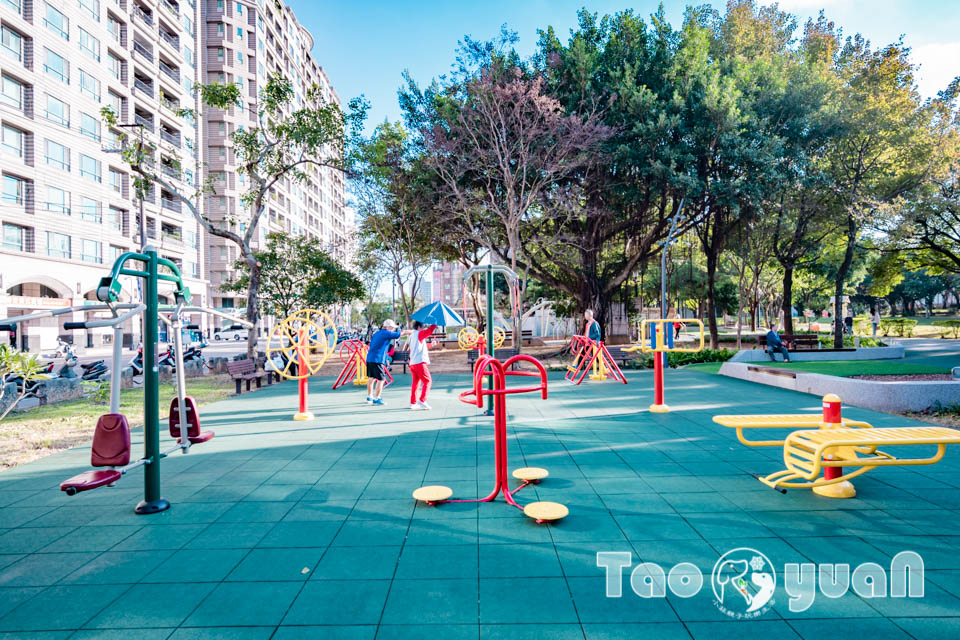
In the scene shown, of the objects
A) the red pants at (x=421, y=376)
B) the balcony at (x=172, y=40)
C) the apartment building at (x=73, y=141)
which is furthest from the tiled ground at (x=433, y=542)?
the balcony at (x=172, y=40)

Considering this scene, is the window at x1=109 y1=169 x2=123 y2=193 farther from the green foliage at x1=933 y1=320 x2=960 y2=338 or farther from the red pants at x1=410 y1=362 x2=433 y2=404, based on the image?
the green foliage at x1=933 y1=320 x2=960 y2=338

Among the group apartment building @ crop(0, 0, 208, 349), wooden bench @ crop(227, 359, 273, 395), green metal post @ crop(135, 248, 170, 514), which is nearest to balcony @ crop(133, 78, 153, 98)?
apartment building @ crop(0, 0, 208, 349)

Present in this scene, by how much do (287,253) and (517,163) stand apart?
1138 cm

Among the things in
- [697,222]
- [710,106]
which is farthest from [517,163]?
[697,222]

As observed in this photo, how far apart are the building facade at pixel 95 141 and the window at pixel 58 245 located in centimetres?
6

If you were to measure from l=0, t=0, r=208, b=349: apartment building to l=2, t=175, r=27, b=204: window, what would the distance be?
0.06m

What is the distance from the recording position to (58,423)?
9672mm

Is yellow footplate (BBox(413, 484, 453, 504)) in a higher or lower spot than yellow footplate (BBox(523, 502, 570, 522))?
higher

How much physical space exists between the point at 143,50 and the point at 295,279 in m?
29.7

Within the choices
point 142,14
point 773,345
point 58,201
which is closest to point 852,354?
point 773,345

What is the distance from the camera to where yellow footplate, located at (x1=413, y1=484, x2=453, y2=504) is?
16.0ft

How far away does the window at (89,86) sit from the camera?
32656 mm

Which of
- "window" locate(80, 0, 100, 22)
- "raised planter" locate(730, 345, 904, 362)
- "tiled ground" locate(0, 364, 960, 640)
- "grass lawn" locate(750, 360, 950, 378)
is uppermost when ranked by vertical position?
"window" locate(80, 0, 100, 22)

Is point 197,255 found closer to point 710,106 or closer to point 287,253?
point 287,253
